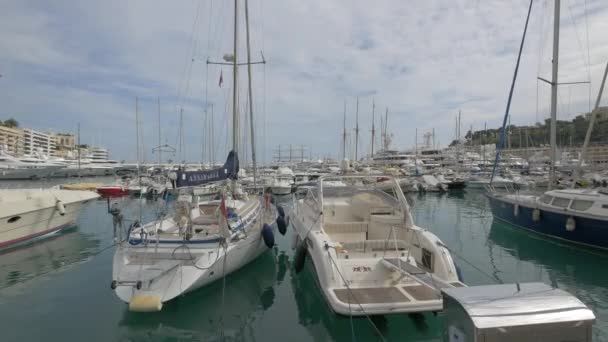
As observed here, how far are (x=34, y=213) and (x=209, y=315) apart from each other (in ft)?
34.2

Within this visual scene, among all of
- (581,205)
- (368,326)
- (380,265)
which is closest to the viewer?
(368,326)

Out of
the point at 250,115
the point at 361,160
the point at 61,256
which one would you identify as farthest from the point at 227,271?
the point at 361,160

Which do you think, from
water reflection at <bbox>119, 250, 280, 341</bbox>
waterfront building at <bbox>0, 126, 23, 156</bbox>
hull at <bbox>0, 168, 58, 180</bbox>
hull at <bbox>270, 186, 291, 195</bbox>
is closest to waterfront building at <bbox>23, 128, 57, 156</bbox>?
waterfront building at <bbox>0, 126, 23, 156</bbox>

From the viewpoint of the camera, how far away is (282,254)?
1166 cm

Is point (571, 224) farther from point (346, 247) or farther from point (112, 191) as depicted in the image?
point (112, 191)

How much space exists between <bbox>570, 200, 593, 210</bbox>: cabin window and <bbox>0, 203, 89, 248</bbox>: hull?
63.1 feet

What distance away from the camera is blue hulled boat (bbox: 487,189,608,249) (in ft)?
36.1

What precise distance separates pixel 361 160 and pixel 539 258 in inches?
1743

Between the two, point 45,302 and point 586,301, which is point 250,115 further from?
point 586,301

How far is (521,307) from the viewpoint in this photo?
290cm

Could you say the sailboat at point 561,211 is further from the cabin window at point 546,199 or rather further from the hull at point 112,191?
the hull at point 112,191

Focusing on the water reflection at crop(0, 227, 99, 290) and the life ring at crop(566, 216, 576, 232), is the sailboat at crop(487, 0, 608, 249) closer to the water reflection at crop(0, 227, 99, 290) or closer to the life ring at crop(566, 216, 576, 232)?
the life ring at crop(566, 216, 576, 232)

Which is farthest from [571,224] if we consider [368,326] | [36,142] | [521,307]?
[36,142]

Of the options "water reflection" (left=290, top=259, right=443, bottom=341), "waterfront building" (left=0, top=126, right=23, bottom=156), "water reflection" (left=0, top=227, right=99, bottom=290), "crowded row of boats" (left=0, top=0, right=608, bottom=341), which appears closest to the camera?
"crowded row of boats" (left=0, top=0, right=608, bottom=341)
